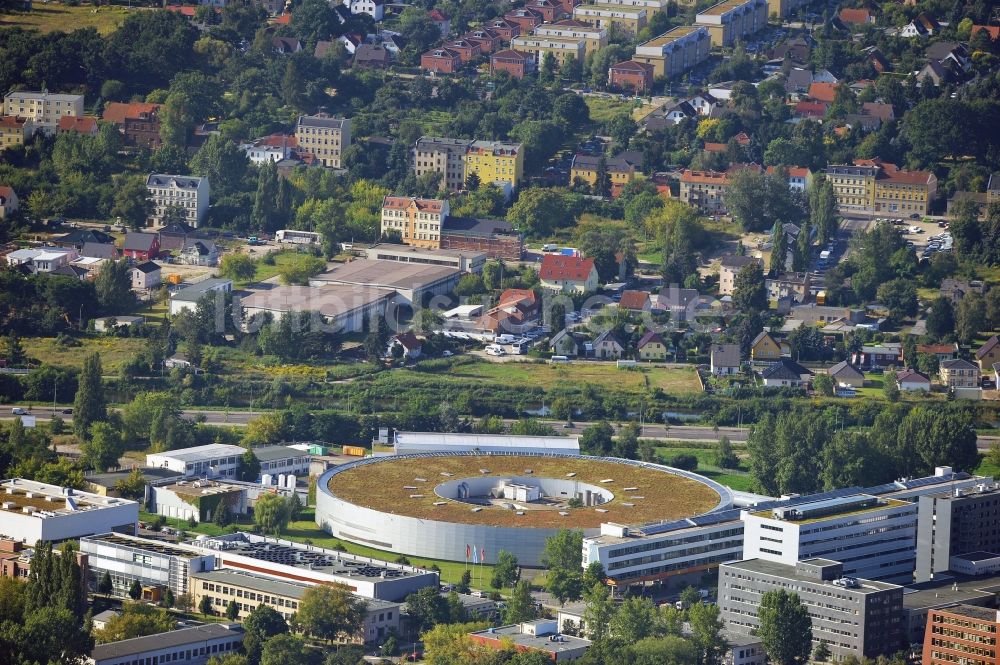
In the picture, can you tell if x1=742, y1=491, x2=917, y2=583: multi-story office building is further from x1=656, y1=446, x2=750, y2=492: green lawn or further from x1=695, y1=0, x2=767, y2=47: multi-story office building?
x1=695, y1=0, x2=767, y2=47: multi-story office building

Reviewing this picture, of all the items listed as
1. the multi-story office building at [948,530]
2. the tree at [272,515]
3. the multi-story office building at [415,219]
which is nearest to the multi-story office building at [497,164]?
the multi-story office building at [415,219]

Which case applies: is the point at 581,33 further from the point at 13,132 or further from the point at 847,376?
the point at 847,376

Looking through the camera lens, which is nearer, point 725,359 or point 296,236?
point 725,359

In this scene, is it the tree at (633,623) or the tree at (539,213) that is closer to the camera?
the tree at (633,623)

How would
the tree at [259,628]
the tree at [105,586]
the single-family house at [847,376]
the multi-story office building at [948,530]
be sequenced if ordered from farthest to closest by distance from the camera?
1. the single-family house at [847,376]
2. the multi-story office building at [948,530]
3. the tree at [105,586]
4. the tree at [259,628]

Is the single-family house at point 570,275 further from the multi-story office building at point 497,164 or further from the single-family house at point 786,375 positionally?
the single-family house at point 786,375

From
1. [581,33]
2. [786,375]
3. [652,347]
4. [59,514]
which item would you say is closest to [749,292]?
[652,347]

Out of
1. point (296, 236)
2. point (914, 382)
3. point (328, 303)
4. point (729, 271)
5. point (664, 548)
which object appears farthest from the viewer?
point (296, 236)
